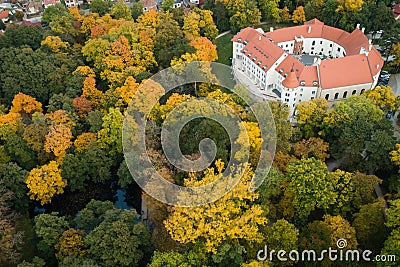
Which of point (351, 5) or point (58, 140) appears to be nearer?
point (58, 140)

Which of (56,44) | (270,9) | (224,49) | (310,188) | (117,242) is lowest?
(117,242)

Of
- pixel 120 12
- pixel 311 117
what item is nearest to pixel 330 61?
pixel 311 117

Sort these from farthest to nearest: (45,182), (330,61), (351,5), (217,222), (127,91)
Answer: (351,5) < (330,61) < (127,91) < (45,182) < (217,222)

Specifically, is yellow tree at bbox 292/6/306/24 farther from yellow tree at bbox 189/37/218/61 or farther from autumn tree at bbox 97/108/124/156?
autumn tree at bbox 97/108/124/156

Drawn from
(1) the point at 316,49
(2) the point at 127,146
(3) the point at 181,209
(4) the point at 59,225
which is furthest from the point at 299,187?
(1) the point at 316,49

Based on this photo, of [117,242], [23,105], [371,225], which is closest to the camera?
[117,242]

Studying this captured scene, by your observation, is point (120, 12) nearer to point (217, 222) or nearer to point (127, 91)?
point (127, 91)
